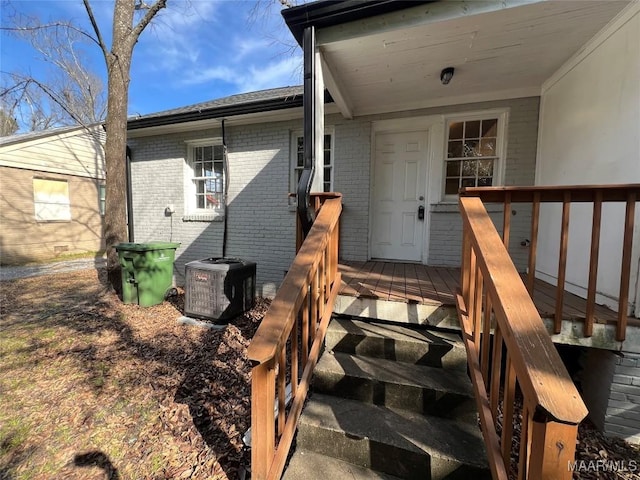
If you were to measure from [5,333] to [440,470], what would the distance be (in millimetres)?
5018

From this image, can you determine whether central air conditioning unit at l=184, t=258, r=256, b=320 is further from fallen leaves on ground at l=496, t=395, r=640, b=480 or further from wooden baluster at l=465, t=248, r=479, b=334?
fallen leaves on ground at l=496, t=395, r=640, b=480

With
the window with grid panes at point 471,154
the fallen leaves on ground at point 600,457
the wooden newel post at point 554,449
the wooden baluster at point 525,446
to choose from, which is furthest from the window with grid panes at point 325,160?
the wooden newel post at point 554,449

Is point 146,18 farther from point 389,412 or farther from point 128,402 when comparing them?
point 389,412

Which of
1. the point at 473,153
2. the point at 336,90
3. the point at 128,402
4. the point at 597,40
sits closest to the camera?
the point at 128,402

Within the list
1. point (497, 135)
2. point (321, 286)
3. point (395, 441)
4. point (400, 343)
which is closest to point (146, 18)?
point (321, 286)

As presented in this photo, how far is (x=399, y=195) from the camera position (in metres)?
4.48

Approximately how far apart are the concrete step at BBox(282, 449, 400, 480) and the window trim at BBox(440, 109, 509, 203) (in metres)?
3.64

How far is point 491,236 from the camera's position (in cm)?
166

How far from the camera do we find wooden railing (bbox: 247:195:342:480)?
4.43 feet

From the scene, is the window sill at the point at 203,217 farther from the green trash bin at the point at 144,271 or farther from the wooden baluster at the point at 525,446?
the wooden baluster at the point at 525,446

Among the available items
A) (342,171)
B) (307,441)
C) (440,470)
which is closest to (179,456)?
(307,441)

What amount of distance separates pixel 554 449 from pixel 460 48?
3318 mm

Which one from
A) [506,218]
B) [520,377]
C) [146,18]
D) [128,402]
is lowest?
[128,402]

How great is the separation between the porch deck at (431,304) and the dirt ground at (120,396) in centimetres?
133
